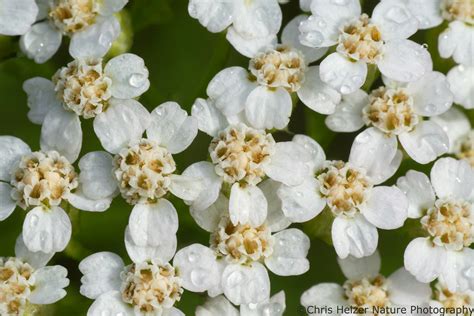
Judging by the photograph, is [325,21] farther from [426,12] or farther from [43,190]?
[43,190]

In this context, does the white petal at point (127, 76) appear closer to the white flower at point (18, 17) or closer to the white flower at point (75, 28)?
the white flower at point (75, 28)

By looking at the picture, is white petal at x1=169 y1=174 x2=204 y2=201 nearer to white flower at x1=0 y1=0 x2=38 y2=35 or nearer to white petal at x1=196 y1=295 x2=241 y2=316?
white petal at x1=196 y1=295 x2=241 y2=316

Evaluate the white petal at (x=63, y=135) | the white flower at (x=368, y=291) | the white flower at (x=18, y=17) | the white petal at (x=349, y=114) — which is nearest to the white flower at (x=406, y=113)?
the white petal at (x=349, y=114)

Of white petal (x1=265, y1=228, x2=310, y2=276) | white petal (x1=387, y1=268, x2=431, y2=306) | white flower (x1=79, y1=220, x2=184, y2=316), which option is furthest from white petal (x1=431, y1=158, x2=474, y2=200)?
white flower (x1=79, y1=220, x2=184, y2=316)

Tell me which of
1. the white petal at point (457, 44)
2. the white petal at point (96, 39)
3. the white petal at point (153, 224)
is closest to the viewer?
the white petal at point (153, 224)

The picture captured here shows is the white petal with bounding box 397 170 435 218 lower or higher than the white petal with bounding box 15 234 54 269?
higher

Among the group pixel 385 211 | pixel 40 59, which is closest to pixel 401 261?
pixel 385 211
